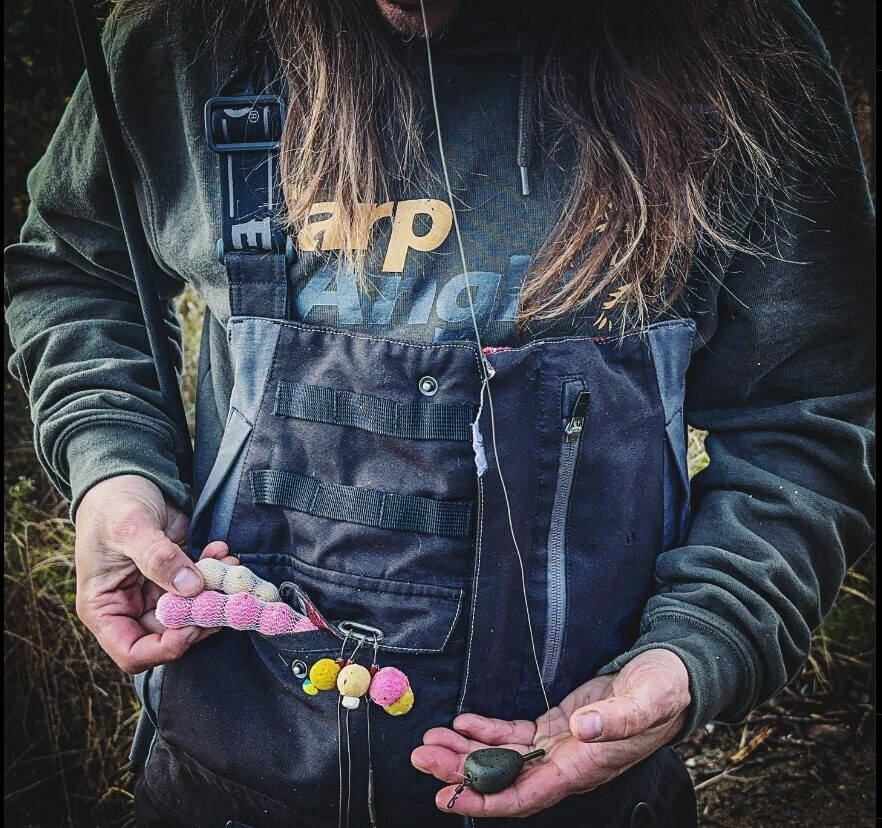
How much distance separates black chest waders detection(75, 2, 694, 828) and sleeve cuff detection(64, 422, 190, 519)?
0.40ft

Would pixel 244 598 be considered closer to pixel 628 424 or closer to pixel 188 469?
pixel 188 469

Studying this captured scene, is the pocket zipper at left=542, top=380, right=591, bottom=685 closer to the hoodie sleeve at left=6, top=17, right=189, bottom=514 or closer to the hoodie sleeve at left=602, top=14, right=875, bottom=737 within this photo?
the hoodie sleeve at left=602, top=14, right=875, bottom=737

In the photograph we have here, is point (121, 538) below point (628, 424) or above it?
below

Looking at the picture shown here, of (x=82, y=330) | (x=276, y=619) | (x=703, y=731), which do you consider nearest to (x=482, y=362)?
(x=276, y=619)

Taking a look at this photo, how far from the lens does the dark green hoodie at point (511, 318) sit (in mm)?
1261

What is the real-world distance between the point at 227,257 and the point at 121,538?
0.51 metres

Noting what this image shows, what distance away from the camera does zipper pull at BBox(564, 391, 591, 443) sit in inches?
47.1

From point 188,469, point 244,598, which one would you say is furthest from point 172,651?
point 188,469

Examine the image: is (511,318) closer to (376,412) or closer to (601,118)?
(376,412)

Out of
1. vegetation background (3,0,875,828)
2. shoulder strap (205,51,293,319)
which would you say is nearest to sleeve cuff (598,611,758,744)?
shoulder strap (205,51,293,319)

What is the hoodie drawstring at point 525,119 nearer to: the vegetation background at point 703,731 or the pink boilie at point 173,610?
the pink boilie at point 173,610

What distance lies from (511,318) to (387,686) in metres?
0.65

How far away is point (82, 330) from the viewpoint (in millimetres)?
1506

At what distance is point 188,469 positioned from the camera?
1.54 metres
